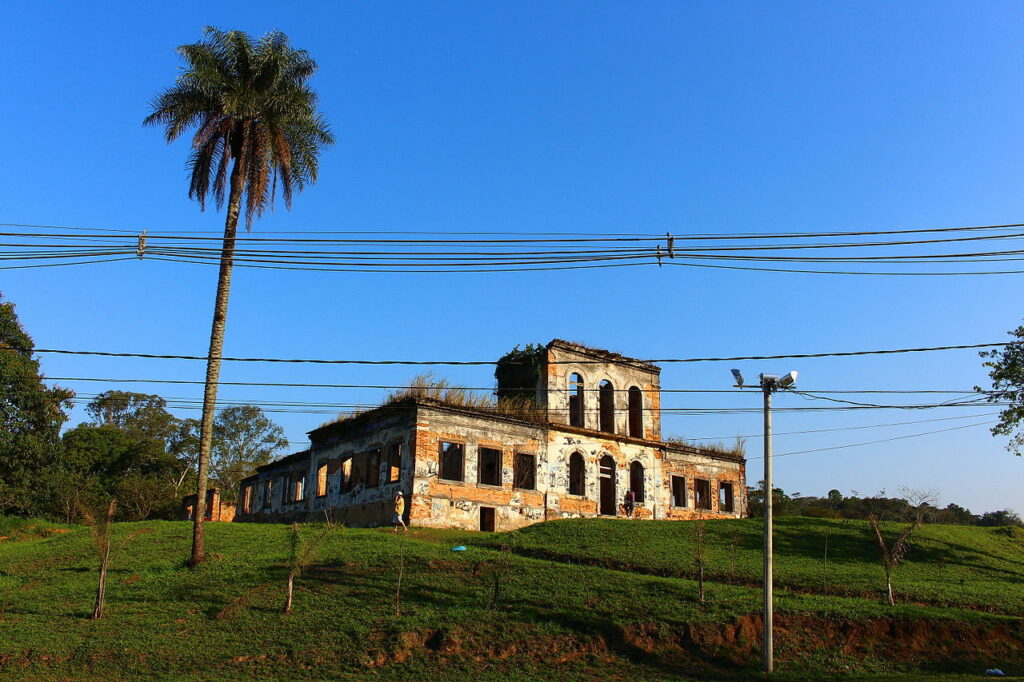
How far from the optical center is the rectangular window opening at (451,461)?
34875 mm

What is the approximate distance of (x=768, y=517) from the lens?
17844 millimetres

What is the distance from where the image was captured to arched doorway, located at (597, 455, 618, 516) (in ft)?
132

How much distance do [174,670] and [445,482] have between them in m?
17.7

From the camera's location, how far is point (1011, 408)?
32500mm

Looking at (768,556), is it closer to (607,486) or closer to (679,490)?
(607,486)

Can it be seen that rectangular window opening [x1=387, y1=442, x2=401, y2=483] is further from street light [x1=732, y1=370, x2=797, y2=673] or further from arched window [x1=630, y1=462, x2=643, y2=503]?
street light [x1=732, y1=370, x2=797, y2=673]

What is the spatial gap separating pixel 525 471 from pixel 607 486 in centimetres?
528

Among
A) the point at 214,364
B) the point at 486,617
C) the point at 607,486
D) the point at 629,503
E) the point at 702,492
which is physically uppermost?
the point at 214,364

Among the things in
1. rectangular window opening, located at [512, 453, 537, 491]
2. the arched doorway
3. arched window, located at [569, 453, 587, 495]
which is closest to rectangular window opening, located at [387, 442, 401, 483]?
rectangular window opening, located at [512, 453, 537, 491]

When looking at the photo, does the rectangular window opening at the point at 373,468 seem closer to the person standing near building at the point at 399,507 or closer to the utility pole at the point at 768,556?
the person standing near building at the point at 399,507

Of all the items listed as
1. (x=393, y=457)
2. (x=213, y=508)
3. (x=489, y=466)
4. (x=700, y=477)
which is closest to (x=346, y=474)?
(x=393, y=457)

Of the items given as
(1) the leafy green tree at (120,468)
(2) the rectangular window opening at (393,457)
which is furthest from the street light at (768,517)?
(1) the leafy green tree at (120,468)

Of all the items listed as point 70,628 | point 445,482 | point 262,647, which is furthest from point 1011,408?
point 70,628

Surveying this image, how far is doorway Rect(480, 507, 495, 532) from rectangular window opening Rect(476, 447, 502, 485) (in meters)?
1.20
